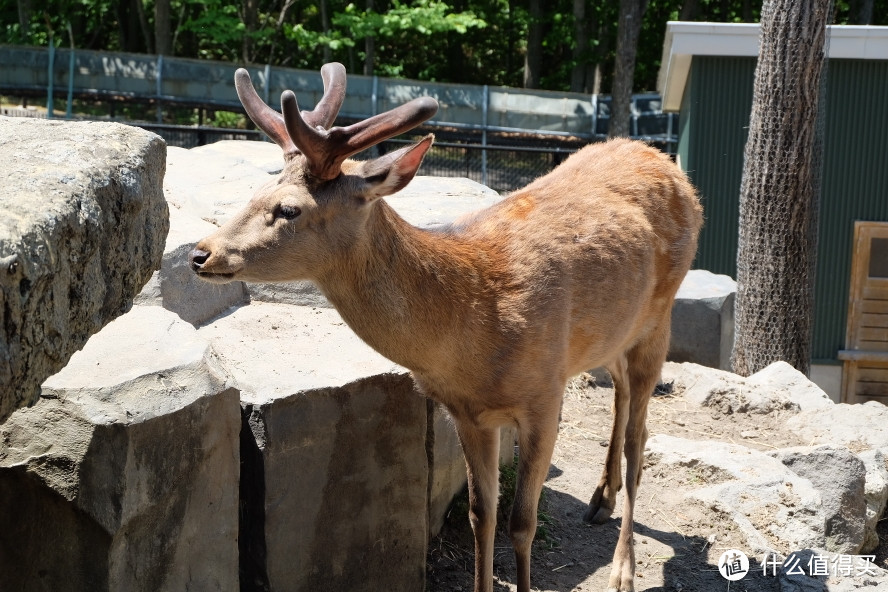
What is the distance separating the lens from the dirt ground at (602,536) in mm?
5711

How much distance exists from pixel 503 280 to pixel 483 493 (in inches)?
44.7

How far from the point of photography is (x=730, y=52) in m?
13.1

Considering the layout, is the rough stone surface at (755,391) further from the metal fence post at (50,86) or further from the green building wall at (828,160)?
the metal fence post at (50,86)

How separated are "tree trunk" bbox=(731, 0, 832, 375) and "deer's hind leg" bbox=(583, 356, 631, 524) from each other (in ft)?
12.0

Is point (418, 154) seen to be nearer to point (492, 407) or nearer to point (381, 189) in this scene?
point (381, 189)

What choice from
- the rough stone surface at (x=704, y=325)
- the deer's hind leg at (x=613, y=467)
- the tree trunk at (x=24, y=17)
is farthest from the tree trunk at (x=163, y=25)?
the deer's hind leg at (x=613, y=467)

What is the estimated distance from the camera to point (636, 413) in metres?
6.04

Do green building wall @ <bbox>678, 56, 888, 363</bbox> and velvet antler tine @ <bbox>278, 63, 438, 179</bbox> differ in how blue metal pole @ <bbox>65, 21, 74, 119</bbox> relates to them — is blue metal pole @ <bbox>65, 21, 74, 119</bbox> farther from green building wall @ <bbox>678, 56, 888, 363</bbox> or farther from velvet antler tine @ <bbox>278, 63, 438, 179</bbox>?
velvet antler tine @ <bbox>278, 63, 438, 179</bbox>

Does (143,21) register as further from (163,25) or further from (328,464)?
(328,464)

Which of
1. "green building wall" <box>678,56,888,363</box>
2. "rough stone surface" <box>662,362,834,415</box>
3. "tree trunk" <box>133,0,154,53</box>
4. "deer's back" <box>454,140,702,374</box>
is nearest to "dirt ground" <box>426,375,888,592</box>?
"rough stone surface" <box>662,362,834,415</box>

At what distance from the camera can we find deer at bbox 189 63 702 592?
→ 166 inches

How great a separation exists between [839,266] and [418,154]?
10.8 meters

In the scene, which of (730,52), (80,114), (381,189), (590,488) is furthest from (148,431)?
(80,114)

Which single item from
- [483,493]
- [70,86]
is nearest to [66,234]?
[483,493]
